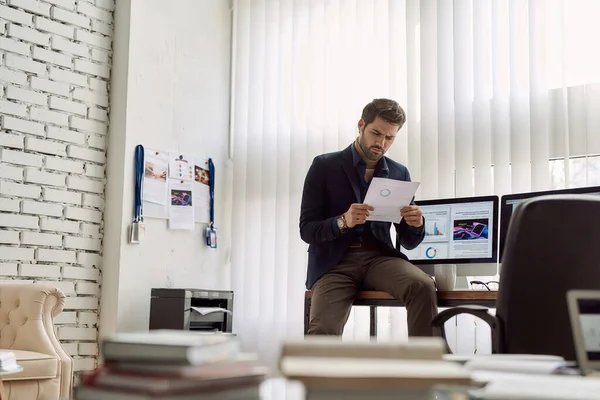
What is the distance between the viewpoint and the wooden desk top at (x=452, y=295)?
290 centimetres

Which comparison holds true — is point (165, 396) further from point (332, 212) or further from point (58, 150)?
point (58, 150)

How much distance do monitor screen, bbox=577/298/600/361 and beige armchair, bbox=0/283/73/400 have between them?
8.19ft

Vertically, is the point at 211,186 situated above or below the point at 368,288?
above

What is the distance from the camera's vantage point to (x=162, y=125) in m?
4.57

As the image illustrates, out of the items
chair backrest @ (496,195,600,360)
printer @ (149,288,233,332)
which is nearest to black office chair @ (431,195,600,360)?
chair backrest @ (496,195,600,360)

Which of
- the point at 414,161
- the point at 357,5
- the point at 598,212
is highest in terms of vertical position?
the point at 357,5

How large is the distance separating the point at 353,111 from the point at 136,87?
4.21 ft

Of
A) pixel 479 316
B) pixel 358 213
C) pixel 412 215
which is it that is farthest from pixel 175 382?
pixel 412 215

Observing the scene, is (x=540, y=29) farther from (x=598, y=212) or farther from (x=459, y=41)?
(x=598, y=212)

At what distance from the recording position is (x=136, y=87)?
174 inches

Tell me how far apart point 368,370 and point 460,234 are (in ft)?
9.31

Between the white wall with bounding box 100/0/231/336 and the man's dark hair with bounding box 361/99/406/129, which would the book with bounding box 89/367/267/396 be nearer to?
the man's dark hair with bounding box 361/99/406/129

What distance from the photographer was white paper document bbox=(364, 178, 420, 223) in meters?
3.13

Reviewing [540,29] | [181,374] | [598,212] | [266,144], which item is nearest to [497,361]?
[181,374]
